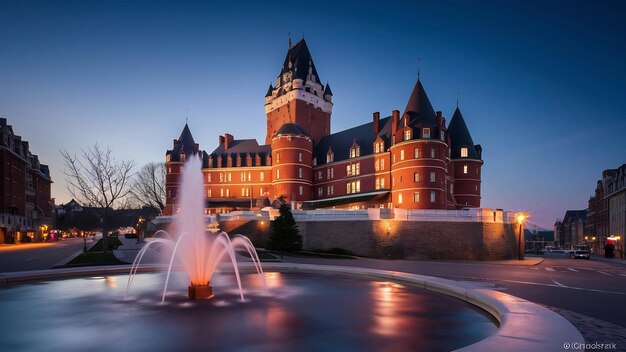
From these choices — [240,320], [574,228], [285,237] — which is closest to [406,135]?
[285,237]

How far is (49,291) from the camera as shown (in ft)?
49.3

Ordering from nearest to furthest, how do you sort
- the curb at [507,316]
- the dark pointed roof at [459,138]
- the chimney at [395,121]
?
the curb at [507,316], the chimney at [395,121], the dark pointed roof at [459,138]

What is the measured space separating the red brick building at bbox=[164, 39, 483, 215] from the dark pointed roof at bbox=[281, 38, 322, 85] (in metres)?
0.23

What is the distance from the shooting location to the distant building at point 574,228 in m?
128

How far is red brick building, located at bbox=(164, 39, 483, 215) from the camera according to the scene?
54094mm

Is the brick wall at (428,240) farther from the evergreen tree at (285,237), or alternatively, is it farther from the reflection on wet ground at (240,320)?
the reflection on wet ground at (240,320)

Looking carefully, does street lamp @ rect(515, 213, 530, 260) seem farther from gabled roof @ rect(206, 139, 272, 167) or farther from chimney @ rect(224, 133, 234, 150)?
chimney @ rect(224, 133, 234, 150)

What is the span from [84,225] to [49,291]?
394 feet

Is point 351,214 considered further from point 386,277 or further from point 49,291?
point 49,291

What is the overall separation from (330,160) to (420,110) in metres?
21.8

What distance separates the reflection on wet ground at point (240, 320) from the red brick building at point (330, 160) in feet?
135

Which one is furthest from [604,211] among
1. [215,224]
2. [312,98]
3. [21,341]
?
[21,341]

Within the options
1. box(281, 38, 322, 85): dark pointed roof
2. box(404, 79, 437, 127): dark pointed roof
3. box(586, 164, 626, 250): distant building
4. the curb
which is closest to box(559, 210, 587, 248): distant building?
box(586, 164, 626, 250): distant building

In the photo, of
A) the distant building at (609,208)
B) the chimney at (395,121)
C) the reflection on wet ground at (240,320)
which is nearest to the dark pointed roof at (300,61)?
the chimney at (395,121)
